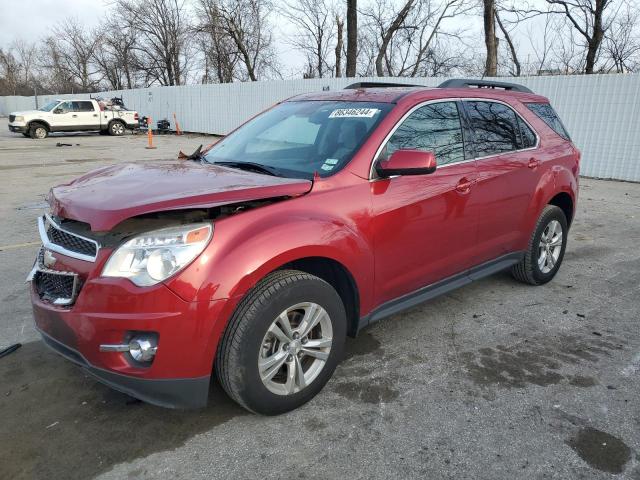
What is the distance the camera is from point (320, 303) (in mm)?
2787

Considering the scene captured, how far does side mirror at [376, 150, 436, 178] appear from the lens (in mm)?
2971

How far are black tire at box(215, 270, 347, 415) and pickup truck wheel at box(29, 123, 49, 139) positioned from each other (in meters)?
26.0

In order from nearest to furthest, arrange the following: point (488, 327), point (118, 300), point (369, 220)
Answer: point (118, 300) → point (369, 220) → point (488, 327)

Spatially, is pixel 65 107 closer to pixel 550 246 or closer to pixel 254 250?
pixel 550 246

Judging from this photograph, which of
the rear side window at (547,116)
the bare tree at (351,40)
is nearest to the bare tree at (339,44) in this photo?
the bare tree at (351,40)

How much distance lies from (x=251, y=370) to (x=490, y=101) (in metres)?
3.05

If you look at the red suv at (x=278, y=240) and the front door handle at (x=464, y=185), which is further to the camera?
the front door handle at (x=464, y=185)

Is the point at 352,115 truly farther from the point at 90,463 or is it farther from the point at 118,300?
the point at 90,463

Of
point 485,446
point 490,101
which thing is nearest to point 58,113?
point 490,101

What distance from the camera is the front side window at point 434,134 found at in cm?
333

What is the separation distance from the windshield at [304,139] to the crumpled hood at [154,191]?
0.98 feet

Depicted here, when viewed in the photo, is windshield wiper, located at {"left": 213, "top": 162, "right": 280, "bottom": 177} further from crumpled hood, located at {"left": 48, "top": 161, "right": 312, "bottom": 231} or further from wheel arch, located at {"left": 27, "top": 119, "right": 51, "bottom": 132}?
wheel arch, located at {"left": 27, "top": 119, "right": 51, "bottom": 132}

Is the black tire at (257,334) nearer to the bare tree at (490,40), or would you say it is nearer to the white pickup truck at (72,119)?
the bare tree at (490,40)

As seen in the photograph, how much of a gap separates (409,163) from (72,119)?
26200mm
